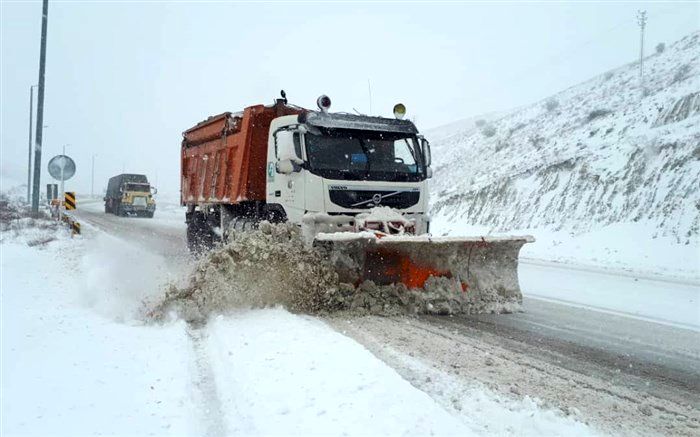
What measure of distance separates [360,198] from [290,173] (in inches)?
40.0

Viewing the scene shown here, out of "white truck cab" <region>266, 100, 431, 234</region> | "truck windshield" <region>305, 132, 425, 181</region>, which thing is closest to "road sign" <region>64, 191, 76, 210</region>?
"white truck cab" <region>266, 100, 431, 234</region>

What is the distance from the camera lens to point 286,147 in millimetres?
6945

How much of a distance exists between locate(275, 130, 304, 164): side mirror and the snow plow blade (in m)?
1.34

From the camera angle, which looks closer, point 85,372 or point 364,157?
point 85,372

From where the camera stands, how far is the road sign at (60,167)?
14.7 m

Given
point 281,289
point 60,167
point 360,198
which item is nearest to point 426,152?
point 360,198

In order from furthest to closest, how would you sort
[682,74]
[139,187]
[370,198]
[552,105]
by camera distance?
[552,105], [139,187], [682,74], [370,198]

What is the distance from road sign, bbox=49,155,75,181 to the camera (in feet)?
48.2

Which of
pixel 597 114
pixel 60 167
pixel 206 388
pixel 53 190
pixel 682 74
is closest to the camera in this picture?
pixel 206 388

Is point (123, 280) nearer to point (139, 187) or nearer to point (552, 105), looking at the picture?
point (139, 187)

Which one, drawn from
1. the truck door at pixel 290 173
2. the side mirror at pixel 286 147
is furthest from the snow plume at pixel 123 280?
the side mirror at pixel 286 147

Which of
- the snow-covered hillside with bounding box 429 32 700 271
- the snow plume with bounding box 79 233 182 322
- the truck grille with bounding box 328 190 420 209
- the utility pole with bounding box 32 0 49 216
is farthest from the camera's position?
the utility pole with bounding box 32 0 49 216

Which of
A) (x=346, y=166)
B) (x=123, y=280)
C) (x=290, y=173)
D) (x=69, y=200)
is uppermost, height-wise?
(x=346, y=166)

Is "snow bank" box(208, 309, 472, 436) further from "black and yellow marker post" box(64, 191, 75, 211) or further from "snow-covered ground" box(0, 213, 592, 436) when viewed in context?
"black and yellow marker post" box(64, 191, 75, 211)
